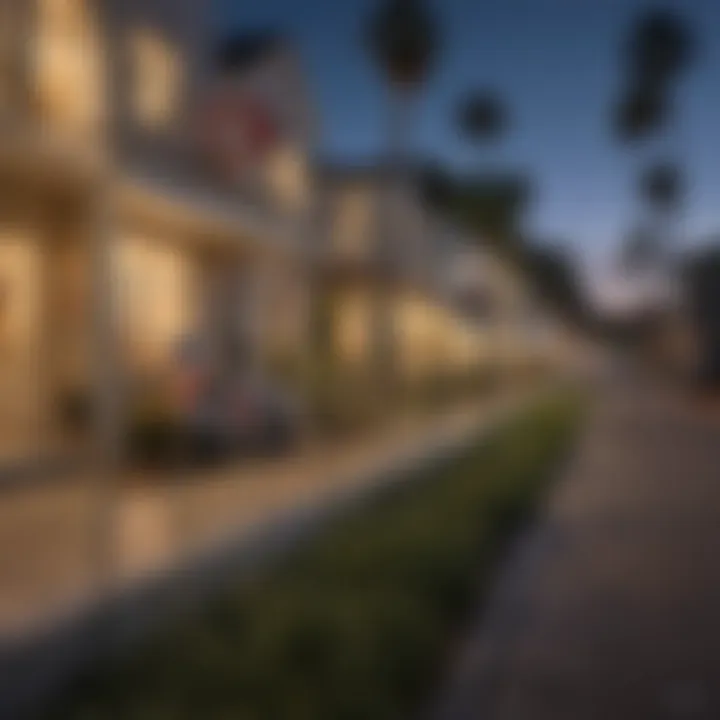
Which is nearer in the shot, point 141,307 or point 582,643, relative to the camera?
point 582,643

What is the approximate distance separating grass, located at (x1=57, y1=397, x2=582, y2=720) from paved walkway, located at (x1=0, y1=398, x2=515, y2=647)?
0.40m

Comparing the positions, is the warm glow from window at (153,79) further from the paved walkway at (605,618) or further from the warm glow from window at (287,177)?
the paved walkway at (605,618)

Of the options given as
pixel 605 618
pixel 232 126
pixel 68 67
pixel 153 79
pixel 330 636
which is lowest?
pixel 605 618

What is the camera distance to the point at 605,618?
563 centimetres

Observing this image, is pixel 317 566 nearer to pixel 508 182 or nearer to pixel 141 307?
pixel 141 307

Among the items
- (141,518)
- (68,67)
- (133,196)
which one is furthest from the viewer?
(133,196)

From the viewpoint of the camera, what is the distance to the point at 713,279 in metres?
28.9

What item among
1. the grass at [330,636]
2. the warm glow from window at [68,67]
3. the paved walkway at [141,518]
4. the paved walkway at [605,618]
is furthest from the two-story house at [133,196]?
the paved walkway at [605,618]

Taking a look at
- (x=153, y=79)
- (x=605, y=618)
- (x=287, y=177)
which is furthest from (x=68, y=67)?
(x=287, y=177)

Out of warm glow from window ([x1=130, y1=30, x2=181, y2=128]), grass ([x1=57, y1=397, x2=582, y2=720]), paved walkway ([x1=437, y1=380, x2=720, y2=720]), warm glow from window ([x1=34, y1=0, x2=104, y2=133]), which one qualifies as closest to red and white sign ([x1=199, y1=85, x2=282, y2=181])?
warm glow from window ([x1=130, y1=30, x2=181, y2=128])

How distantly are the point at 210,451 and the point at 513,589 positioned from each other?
181 inches

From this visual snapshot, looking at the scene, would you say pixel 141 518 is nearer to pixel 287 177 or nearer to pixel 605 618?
pixel 605 618

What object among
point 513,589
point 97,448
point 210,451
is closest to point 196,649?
point 513,589

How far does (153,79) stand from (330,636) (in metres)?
7.23
